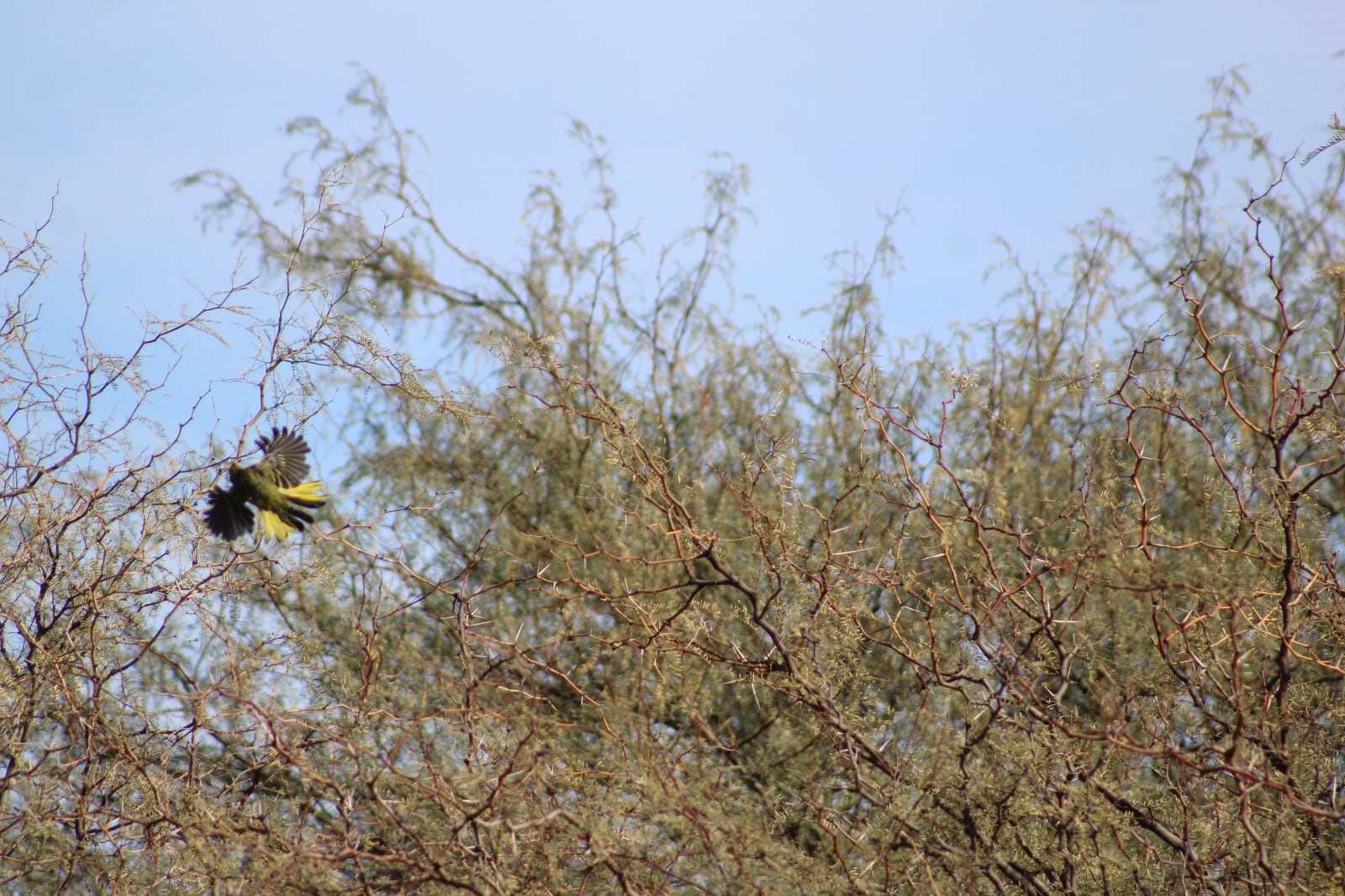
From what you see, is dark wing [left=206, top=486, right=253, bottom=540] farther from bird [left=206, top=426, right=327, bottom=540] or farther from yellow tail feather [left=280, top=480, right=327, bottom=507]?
yellow tail feather [left=280, top=480, right=327, bottom=507]

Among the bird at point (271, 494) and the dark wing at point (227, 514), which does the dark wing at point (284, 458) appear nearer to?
the bird at point (271, 494)

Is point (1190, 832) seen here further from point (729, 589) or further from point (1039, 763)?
point (729, 589)

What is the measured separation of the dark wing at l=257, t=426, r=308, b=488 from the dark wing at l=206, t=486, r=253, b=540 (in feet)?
0.35

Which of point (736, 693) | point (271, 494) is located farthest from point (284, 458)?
point (736, 693)

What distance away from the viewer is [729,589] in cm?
476

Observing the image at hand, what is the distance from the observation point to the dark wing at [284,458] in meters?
3.10

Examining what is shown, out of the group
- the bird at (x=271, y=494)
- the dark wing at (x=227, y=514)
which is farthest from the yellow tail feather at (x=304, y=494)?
the dark wing at (x=227, y=514)

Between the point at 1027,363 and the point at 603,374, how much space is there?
2023 mm

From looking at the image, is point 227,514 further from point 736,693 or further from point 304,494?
point 736,693

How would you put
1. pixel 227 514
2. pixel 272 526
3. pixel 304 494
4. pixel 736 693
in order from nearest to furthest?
pixel 227 514, pixel 272 526, pixel 304 494, pixel 736 693

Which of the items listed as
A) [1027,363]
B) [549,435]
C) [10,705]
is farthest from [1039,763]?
[1027,363]

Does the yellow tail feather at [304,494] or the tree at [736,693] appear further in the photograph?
the yellow tail feather at [304,494]

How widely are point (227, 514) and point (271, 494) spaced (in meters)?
0.14

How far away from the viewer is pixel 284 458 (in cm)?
326
